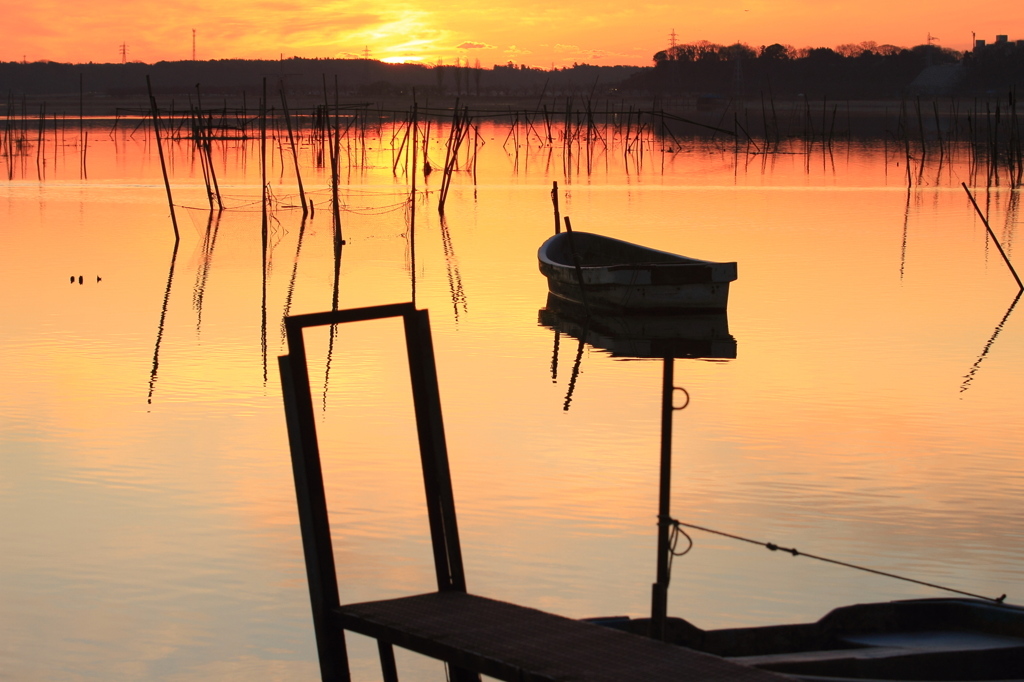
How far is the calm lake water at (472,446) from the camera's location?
220 inches

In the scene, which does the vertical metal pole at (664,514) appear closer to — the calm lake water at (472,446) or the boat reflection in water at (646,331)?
the calm lake water at (472,446)

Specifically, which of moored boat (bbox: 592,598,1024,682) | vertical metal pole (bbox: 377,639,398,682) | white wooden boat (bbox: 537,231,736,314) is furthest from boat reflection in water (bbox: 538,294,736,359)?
vertical metal pole (bbox: 377,639,398,682)

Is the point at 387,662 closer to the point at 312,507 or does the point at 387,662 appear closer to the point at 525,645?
the point at 312,507

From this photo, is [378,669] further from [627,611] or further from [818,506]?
[818,506]

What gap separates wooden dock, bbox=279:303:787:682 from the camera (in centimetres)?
356

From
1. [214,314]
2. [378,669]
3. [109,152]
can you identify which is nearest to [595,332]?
[214,314]

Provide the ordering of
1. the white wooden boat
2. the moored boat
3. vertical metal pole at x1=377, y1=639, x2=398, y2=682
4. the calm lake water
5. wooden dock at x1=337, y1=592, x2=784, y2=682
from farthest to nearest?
the white wooden boat < the calm lake water < vertical metal pole at x1=377, y1=639, x2=398, y2=682 < the moored boat < wooden dock at x1=337, y1=592, x2=784, y2=682

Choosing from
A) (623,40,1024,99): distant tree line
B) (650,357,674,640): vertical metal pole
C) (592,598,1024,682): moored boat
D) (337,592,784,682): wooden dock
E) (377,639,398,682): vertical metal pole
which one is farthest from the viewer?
(623,40,1024,99): distant tree line

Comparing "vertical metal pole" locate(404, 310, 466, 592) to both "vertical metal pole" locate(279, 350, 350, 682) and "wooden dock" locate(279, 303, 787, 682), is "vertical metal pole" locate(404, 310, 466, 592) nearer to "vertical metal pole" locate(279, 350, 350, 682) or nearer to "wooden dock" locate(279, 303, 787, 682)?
"wooden dock" locate(279, 303, 787, 682)

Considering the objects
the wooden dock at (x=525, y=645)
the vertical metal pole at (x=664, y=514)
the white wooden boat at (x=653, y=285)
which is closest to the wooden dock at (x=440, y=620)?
the wooden dock at (x=525, y=645)

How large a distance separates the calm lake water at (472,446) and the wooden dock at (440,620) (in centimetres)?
74

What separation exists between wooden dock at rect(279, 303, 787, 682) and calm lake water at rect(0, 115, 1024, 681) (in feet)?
2.43

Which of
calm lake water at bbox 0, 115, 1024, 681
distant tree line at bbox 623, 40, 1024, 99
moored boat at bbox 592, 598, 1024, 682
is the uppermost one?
distant tree line at bbox 623, 40, 1024, 99

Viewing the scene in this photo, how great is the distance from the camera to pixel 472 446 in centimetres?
823
